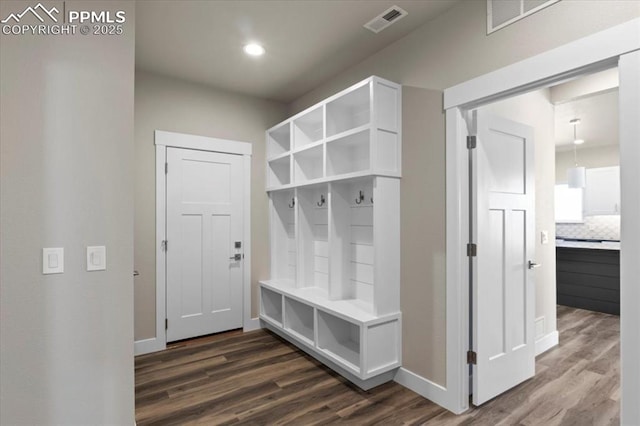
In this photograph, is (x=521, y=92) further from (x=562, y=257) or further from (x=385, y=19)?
(x=562, y=257)

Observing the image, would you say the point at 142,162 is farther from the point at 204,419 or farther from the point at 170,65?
the point at 204,419

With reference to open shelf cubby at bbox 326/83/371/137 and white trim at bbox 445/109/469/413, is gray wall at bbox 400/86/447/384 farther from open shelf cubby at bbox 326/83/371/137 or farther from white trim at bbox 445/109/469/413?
open shelf cubby at bbox 326/83/371/137

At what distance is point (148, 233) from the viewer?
341 centimetres

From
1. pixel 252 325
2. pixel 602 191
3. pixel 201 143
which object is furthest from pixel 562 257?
pixel 201 143

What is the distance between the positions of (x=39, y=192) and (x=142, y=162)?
1900mm

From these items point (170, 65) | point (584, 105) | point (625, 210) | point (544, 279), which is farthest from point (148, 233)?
point (584, 105)

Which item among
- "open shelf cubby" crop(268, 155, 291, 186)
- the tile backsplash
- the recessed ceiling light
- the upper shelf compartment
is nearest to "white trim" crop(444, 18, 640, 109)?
the upper shelf compartment

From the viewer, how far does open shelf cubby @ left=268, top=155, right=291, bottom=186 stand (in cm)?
409

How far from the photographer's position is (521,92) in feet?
6.61

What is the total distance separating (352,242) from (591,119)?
185 inches

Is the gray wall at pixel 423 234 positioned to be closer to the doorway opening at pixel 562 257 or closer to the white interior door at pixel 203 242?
the doorway opening at pixel 562 257

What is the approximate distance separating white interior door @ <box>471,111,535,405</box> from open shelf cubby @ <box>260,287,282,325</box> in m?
2.22

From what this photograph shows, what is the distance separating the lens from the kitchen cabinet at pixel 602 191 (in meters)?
6.54

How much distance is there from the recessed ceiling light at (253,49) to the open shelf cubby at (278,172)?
1.34 metres
